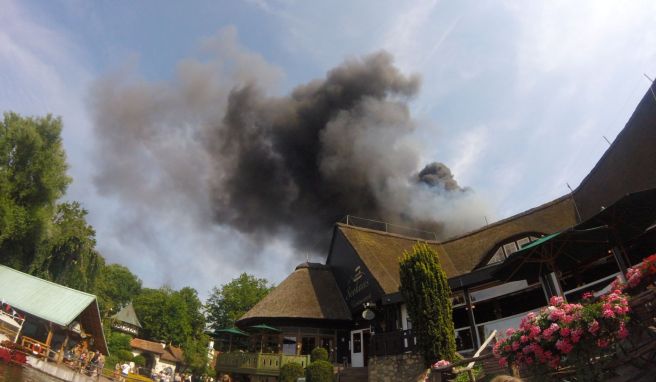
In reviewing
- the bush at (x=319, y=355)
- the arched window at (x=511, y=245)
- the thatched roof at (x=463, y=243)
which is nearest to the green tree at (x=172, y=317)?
the thatched roof at (x=463, y=243)

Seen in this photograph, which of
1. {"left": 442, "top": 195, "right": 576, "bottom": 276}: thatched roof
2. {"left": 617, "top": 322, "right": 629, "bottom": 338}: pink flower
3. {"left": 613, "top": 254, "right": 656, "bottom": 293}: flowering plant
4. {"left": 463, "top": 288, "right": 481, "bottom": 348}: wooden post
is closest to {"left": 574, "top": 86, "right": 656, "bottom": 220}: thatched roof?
{"left": 442, "top": 195, "right": 576, "bottom": 276}: thatched roof

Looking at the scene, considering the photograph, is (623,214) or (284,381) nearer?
(623,214)

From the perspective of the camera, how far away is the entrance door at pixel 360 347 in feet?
64.0

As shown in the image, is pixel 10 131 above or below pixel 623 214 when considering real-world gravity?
above

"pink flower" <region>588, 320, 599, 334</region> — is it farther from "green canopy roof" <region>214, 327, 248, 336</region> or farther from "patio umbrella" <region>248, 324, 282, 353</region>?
"green canopy roof" <region>214, 327, 248, 336</region>

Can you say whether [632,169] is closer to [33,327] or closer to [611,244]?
[611,244]

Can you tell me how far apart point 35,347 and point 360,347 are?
15090mm

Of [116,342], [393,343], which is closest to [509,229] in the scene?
[393,343]

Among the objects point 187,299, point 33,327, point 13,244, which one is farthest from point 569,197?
point 187,299

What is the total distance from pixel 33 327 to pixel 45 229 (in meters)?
7.53

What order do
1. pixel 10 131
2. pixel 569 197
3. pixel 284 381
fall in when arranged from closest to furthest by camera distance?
pixel 284 381
pixel 569 197
pixel 10 131

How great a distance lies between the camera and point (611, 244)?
9.96 metres

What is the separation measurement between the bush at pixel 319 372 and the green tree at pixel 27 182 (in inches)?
762

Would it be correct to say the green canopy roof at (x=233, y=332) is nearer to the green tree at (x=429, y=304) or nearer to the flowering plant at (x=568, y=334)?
the green tree at (x=429, y=304)
